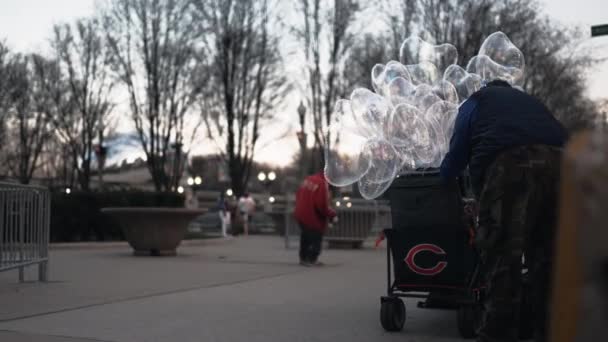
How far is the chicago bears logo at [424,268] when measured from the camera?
20.6ft

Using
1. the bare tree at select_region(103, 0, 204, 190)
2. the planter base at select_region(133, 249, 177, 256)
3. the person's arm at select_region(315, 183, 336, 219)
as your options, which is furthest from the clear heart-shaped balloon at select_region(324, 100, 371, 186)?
the bare tree at select_region(103, 0, 204, 190)

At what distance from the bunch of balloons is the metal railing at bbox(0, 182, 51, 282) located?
397cm

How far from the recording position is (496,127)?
193 inches

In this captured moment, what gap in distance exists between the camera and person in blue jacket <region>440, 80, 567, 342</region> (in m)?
4.65

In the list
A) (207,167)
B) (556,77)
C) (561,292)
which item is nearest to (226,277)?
(561,292)

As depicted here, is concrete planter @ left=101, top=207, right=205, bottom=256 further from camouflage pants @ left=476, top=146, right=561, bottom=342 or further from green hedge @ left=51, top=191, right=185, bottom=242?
camouflage pants @ left=476, top=146, right=561, bottom=342

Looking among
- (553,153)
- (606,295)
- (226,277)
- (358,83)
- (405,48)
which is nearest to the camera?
(606,295)

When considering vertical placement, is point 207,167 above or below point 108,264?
above

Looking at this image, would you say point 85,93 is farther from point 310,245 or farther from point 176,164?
point 310,245

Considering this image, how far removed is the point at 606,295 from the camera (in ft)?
6.29

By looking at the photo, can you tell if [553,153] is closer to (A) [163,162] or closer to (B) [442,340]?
(B) [442,340]

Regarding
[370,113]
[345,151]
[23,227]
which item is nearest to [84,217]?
[23,227]

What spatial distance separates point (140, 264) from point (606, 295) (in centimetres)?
1209

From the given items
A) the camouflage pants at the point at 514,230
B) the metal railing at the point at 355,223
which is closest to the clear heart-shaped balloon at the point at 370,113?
the camouflage pants at the point at 514,230
